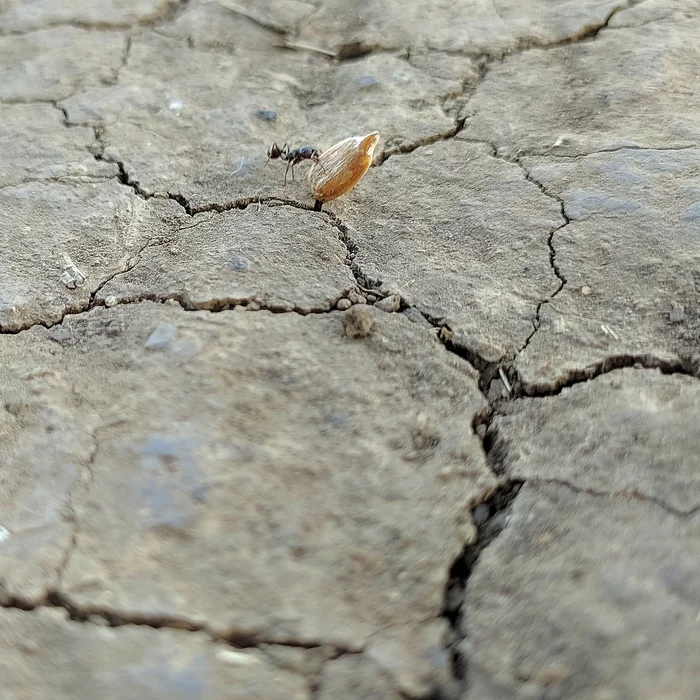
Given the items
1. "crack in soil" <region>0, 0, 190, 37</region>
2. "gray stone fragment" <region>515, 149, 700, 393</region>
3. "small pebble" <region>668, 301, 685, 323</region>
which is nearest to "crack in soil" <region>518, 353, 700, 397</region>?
"gray stone fragment" <region>515, 149, 700, 393</region>

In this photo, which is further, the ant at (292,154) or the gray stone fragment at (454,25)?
the gray stone fragment at (454,25)

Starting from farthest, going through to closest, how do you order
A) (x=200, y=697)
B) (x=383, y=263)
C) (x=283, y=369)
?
(x=383, y=263) < (x=283, y=369) < (x=200, y=697)

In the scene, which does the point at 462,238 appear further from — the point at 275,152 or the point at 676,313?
the point at 275,152

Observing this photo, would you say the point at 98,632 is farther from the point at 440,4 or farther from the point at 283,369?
the point at 440,4

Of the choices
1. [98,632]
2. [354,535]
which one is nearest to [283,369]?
[354,535]

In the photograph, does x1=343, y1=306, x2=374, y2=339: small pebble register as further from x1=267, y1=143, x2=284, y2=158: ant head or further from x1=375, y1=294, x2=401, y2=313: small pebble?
x1=267, y1=143, x2=284, y2=158: ant head

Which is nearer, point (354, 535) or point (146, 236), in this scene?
point (354, 535)

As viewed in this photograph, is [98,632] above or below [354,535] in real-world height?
below

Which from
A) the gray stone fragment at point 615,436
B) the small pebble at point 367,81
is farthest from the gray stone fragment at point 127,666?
the small pebble at point 367,81

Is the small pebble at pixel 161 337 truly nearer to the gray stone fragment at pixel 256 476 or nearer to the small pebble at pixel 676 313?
the gray stone fragment at pixel 256 476
